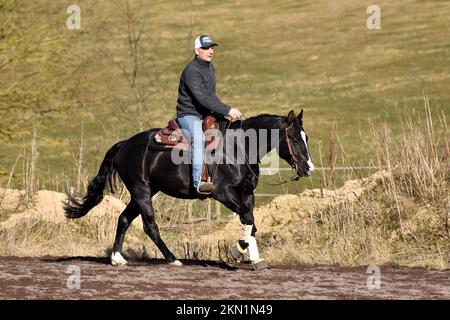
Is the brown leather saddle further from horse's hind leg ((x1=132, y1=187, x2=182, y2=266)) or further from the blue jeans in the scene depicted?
horse's hind leg ((x1=132, y1=187, x2=182, y2=266))

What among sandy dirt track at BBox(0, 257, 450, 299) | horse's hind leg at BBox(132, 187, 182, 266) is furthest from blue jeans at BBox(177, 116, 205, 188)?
sandy dirt track at BBox(0, 257, 450, 299)

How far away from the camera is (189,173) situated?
11.5 m

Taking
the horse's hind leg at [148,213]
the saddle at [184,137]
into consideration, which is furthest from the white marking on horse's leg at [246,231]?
the horse's hind leg at [148,213]

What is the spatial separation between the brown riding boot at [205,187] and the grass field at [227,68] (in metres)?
5.66

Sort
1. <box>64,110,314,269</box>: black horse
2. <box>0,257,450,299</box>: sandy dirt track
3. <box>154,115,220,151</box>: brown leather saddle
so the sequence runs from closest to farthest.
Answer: <box>0,257,450,299</box>: sandy dirt track
<box>64,110,314,269</box>: black horse
<box>154,115,220,151</box>: brown leather saddle

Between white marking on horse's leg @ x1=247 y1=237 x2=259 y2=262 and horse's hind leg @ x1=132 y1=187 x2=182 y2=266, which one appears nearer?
white marking on horse's leg @ x1=247 y1=237 x2=259 y2=262

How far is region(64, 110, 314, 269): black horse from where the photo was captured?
10.9 metres

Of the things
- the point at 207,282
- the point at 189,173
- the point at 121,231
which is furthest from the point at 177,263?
the point at 207,282

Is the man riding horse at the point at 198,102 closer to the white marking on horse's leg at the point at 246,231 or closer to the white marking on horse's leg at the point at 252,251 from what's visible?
the white marking on horse's leg at the point at 246,231

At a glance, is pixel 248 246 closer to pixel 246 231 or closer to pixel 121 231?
pixel 246 231

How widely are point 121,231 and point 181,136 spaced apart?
5.36ft

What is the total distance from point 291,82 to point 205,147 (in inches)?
1546

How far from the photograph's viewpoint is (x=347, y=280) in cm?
1011
